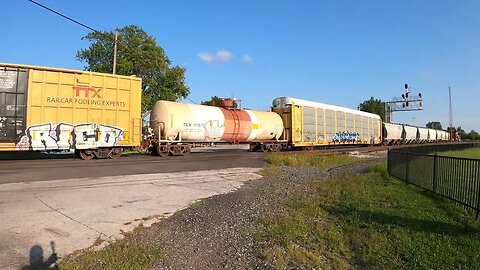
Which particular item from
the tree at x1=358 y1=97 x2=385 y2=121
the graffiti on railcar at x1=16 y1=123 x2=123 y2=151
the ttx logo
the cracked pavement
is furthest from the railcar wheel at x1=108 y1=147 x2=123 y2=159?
the tree at x1=358 y1=97 x2=385 y2=121

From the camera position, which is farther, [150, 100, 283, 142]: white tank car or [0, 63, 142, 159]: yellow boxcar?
[150, 100, 283, 142]: white tank car

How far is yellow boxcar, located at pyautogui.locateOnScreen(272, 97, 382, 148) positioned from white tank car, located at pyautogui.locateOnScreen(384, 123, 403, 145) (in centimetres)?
693

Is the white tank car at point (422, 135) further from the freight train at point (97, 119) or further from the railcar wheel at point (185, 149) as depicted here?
the railcar wheel at point (185, 149)

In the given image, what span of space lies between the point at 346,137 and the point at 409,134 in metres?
24.1

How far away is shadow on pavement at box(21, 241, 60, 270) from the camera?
4902 mm

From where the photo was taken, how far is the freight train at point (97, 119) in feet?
50.8

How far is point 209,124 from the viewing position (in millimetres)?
23047

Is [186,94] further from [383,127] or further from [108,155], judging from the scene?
[108,155]

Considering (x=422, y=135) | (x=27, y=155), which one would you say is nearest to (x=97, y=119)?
(x=27, y=155)

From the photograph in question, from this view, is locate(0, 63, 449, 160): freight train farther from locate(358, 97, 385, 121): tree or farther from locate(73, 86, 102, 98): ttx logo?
locate(358, 97, 385, 121): tree

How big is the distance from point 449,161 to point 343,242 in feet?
17.8

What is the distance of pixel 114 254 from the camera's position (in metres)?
5.36

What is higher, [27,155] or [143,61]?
[143,61]

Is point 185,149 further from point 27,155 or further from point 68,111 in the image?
point 27,155
